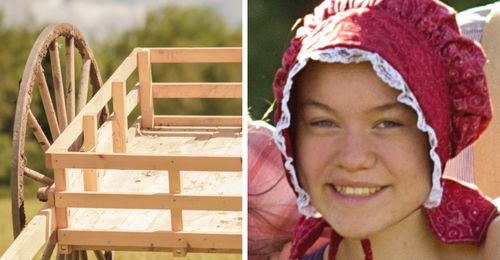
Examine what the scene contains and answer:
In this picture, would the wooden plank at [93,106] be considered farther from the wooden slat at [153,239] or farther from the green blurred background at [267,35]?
the green blurred background at [267,35]

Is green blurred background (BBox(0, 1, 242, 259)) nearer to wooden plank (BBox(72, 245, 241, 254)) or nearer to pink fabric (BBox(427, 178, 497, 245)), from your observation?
wooden plank (BBox(72, 245, 241, 254))

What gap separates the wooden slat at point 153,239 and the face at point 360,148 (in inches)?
36.9

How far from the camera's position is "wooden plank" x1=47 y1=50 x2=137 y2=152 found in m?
2.18

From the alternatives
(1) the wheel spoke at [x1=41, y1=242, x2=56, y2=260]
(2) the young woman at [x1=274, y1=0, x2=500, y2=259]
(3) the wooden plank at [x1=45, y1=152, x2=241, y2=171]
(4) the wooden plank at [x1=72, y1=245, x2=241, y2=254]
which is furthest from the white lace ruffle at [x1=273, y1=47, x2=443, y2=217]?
(1) the wheel spoke at [x1=41, y1=242, x2=56, y2=260]

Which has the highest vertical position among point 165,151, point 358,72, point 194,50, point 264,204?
point 358,72

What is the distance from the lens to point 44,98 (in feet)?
8.12

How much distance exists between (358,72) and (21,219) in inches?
51.2

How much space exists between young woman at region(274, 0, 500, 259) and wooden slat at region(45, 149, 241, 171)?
32.6 inches

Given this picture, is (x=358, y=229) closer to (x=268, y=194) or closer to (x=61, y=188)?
(x=268, y=194)

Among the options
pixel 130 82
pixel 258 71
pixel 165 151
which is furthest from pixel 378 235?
pixel 130 82

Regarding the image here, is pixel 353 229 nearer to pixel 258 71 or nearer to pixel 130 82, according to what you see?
pixel 258 71

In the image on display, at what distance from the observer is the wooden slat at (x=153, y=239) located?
2027 mm

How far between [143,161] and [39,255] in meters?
1.38

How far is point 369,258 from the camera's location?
110cm
